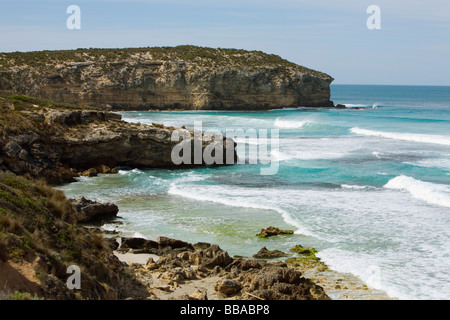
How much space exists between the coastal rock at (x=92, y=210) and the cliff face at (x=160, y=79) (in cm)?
5398

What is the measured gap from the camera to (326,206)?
20.2 metres

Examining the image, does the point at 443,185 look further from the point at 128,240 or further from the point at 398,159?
the point at 128,240

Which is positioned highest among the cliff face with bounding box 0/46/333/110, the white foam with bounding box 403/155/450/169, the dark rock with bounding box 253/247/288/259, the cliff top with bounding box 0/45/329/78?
the cliff top with bounding box 0/45/329/78

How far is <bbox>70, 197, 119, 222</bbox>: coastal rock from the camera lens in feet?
56.8

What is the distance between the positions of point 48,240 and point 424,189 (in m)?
18.4

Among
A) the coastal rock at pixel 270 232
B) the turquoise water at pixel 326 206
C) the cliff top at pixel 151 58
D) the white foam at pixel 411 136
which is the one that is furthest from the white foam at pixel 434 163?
the cliff top at pixel 151 58

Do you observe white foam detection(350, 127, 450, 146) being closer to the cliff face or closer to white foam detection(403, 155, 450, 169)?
white foam detection(403, 155, 450, 169)

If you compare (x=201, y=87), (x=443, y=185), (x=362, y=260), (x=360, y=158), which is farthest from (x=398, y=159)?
(x=201, y=87)

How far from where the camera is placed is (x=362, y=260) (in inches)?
548

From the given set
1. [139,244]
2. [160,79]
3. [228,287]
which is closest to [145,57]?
[160,79]

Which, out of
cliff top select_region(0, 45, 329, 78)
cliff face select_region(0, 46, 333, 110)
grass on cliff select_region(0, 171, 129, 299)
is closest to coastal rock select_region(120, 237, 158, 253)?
grass on cliff select_region(0, 171, 129, 299)

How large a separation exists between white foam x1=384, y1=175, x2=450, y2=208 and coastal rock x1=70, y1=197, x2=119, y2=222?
12.7 m

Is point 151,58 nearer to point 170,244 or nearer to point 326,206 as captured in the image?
point 326,206
